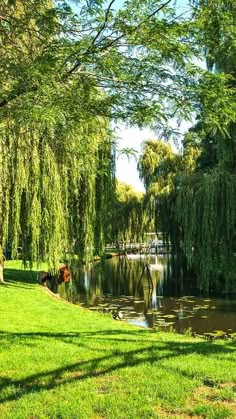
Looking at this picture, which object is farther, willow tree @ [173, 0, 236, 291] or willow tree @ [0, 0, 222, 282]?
willow tree @ [173, 0, 236, 291]

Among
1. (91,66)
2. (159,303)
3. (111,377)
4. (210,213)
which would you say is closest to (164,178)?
(159,303)

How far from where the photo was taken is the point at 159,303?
49.9ft

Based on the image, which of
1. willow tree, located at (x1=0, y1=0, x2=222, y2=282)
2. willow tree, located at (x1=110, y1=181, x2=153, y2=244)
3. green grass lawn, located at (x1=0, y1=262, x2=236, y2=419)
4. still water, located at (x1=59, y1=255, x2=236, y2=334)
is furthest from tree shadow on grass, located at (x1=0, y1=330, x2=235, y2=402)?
willow tree, located at (x1=110, y1=181, x2=153, y2=244)

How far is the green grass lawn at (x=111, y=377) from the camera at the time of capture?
12.9 ft

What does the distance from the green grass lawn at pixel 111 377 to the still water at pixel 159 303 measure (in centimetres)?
480

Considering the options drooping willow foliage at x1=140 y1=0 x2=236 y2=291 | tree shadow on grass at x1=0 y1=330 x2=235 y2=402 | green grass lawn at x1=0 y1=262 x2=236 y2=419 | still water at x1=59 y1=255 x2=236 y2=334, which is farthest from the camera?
drooping willow foliage at x1=140 y1=0 x2=236 y2=291

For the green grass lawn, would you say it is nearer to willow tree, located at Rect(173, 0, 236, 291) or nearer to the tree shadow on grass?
the tree shadow on grass

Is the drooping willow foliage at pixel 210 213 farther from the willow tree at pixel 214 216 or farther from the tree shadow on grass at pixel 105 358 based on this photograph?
the tree shadow on grass at pixel 105 358

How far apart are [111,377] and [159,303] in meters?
10.6

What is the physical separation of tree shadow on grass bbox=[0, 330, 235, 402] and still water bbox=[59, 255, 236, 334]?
4434 millimetres

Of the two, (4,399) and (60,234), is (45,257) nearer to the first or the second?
(60,234)

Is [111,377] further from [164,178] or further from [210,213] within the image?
[164,178]

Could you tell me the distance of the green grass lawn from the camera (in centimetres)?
392

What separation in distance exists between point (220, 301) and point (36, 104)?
1249 centimetres
